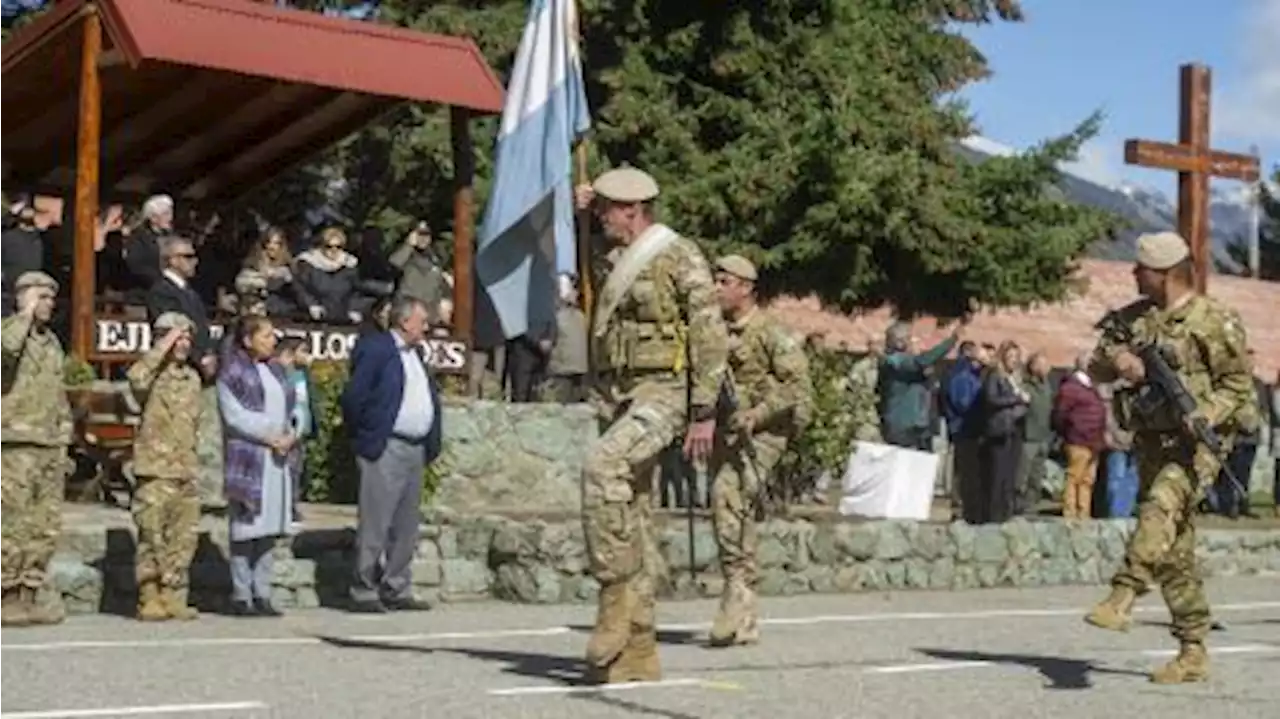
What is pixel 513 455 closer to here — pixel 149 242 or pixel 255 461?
pixel 149 242

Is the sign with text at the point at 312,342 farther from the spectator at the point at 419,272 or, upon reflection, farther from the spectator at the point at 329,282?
the spectator at the point at 419,272

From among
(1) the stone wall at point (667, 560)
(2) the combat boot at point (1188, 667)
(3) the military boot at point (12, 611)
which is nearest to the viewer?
(2) the combat boot at point (1188, 667)

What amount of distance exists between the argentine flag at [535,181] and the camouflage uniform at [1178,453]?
7.47 metres

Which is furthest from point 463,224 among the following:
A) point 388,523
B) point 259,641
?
point 259,641

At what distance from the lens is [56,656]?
10562 mm

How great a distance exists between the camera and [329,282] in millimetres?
18750

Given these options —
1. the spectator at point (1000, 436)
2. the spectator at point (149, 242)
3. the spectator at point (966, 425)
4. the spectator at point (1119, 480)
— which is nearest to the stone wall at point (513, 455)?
the spectator at point (149, 242)

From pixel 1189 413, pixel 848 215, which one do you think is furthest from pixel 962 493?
pixel 1189 413

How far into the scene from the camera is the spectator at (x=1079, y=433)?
2080cm

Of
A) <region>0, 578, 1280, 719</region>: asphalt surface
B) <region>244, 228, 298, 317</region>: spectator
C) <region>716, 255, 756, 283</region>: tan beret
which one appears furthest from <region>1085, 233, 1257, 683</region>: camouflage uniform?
<region>244, 228, 298, 317</region>: spectator

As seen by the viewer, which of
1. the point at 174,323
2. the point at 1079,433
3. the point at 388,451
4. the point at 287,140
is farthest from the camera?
the point at 287,140

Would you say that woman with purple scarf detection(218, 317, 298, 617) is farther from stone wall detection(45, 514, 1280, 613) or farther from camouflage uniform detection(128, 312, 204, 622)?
stone wall detection(45, 514, 1280, 613)

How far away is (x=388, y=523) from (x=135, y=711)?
16.3ft

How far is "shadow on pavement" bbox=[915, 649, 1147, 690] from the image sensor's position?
1034cm
